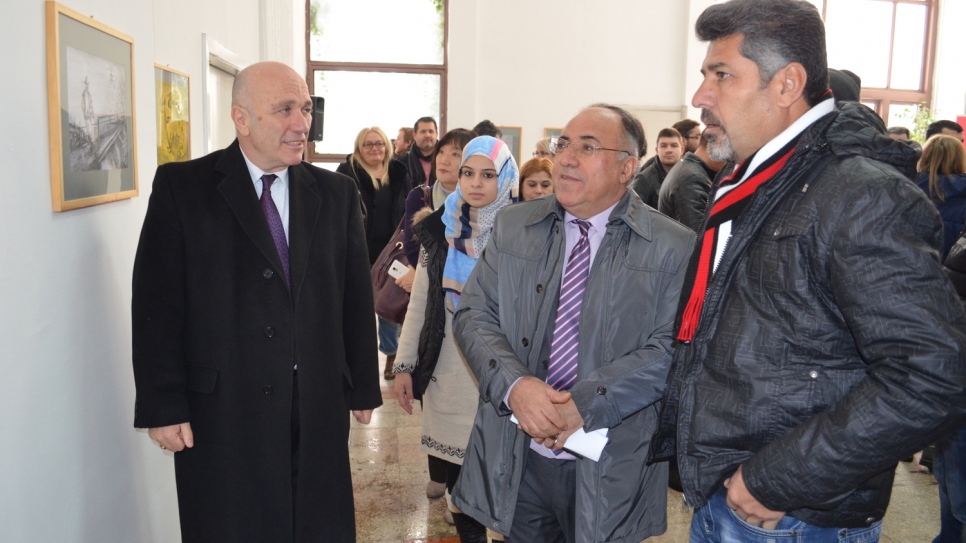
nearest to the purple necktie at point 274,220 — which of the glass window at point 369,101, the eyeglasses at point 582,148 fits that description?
the eyeglasses at point 582,148

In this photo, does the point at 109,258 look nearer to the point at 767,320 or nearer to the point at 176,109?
the point at 767,320

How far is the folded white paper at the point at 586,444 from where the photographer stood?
190 cm

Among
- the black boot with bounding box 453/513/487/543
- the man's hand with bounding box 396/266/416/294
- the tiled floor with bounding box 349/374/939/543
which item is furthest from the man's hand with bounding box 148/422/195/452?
the man's hand with bounding box 396/266/416/294

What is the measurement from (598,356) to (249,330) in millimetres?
1019

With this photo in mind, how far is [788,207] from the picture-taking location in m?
1.42

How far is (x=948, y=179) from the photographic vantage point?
499 centimetres

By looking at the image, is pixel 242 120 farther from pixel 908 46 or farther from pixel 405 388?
pixel 908 46

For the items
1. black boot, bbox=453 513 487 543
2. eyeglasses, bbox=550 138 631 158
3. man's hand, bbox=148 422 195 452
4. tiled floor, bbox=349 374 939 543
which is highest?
eyeglasses, bbox=550 138 631 158

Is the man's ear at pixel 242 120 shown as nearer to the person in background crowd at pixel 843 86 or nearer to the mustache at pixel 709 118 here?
the mustache at pixel 709 118

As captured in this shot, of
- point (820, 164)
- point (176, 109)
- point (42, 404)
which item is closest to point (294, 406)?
point (42, 404)

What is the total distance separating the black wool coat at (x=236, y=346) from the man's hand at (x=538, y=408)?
724 millimetres

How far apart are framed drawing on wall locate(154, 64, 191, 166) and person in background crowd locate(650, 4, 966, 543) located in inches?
125

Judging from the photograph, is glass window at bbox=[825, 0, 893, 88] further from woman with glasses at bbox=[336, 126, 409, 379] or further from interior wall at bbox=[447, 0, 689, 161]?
woman with glasses at bbox=[336, 126, 409, 379]

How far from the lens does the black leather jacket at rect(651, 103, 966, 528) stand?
1244 millimetres
